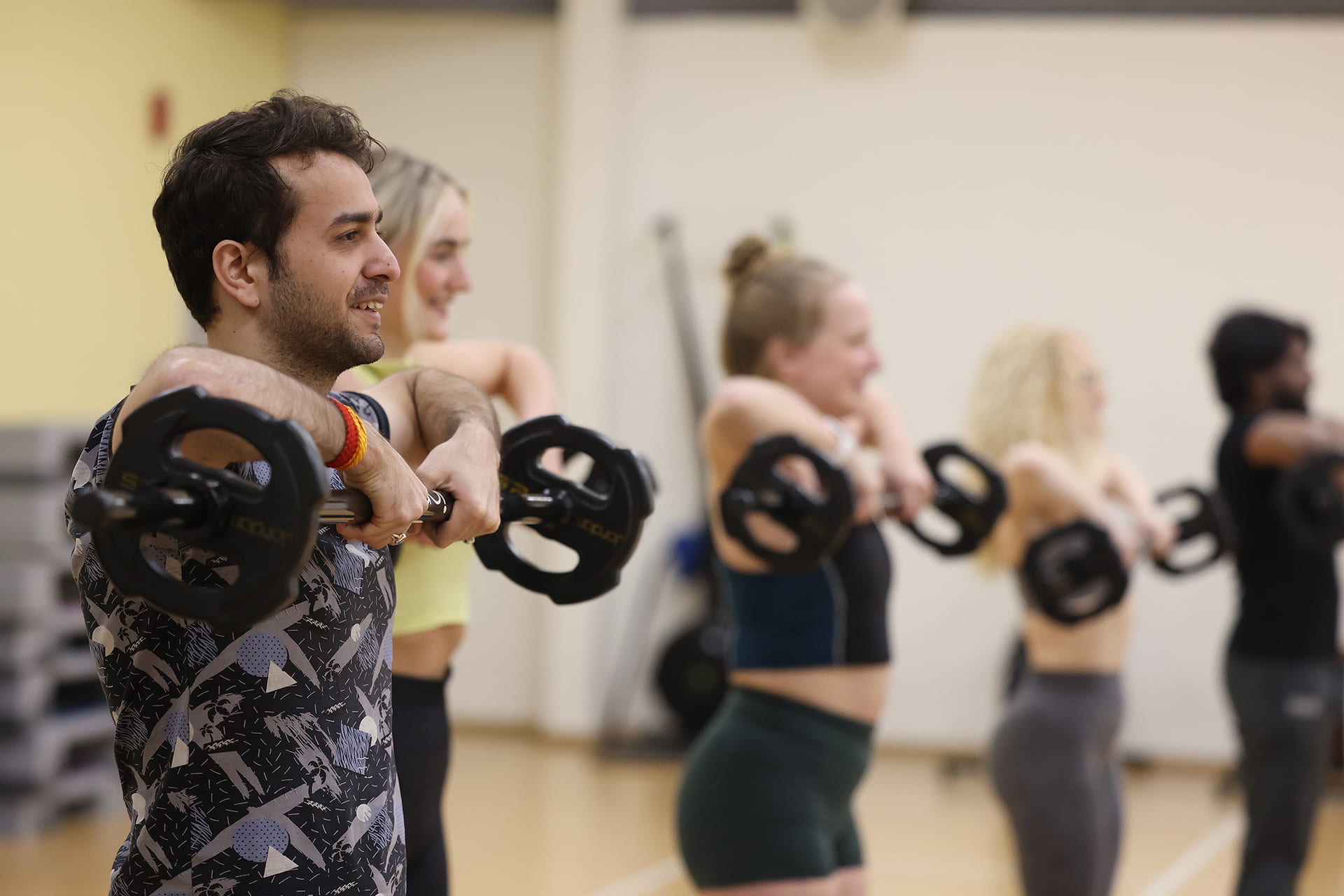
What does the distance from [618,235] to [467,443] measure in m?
5.40

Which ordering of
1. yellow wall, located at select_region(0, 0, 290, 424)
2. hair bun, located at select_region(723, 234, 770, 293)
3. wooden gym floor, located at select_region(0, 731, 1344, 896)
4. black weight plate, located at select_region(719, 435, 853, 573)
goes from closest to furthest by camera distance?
1. black weight plate, located at select_region(719, 435, 853, 573)
2. hair bun, located at select_region(723, 234, 770, 293)
3. wooden gym floor, located at select_region(0, 731, 1344, 896)
4. yellow wall, located at select_region(0, 0, 290, 424)

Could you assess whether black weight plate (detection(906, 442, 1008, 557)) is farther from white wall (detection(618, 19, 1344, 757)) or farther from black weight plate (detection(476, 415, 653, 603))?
white wall (detection(618, 19, 1344, 757))

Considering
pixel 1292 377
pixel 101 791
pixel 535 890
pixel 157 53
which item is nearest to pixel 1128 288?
pixel 1292 377

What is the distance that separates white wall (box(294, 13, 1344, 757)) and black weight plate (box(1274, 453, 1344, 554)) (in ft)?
10.9

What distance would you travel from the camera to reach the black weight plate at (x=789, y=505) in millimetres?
2320

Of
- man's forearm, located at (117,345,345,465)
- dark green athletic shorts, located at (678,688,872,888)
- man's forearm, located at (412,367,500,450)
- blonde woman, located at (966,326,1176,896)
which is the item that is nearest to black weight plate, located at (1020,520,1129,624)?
blonde woman, located at (966,326,1176,896)

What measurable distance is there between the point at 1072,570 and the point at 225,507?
2.20 metres

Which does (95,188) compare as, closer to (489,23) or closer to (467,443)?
(489,23)

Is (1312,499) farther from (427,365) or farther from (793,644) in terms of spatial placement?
(427,365)

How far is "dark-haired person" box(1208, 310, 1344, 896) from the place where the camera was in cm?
326

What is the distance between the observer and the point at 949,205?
6.70m

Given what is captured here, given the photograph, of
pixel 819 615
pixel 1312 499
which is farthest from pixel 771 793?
pixel 1312 499

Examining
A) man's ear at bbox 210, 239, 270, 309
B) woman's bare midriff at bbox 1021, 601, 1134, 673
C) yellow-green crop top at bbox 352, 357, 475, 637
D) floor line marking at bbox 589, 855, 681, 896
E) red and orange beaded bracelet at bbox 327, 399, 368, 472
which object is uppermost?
man's ear at bbox 210, 239, 270, 309

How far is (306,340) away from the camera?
4.48ft
